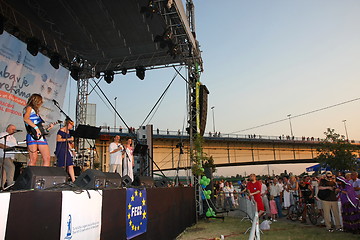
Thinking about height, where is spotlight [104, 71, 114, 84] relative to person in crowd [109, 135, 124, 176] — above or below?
above

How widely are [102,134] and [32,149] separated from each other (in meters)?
20.5

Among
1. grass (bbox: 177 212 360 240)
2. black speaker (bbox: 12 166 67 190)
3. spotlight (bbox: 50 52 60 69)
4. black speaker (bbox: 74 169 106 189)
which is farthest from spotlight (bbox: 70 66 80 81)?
black speaker (bbox: 12 166 67 190)

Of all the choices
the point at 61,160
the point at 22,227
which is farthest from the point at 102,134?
the point at 22,227

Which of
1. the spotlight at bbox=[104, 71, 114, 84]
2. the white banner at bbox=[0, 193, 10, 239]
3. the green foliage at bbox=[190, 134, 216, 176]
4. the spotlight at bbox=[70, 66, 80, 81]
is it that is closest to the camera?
the white banner at bbox=[0, 193, 10, 239]

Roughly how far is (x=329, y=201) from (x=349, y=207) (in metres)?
0.74

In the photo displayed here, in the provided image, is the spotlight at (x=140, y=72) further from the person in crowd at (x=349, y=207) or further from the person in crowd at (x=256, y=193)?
the person in crowd at (x=349, y=207)

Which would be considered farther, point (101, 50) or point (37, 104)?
point (101, 50)

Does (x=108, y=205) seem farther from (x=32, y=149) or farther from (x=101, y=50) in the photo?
(x=101, y=50)

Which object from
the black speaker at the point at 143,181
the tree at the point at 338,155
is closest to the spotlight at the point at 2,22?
the black speaker at the point at 143,181

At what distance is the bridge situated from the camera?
26.9 metres

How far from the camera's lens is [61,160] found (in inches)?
235

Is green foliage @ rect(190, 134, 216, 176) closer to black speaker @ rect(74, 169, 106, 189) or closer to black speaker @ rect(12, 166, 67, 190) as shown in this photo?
black speaker @ rect(74, 169, 106, 189)

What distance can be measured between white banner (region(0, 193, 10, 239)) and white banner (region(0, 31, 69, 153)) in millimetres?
7535

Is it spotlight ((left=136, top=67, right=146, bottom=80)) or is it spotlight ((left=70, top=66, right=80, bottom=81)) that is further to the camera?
spotlight ((left=136, top=67, right=146, bottom=80))
